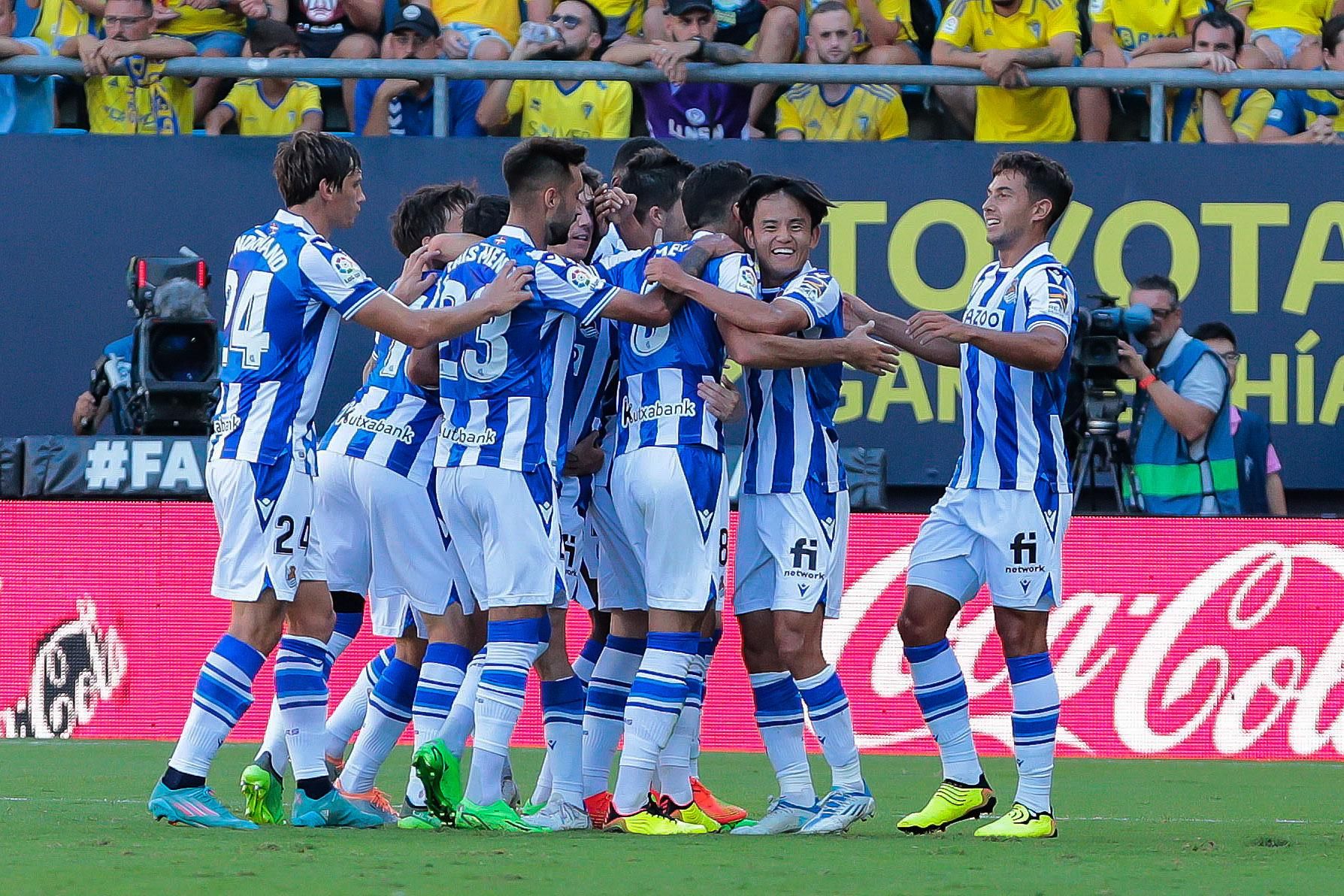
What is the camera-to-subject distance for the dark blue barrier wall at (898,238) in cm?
1072

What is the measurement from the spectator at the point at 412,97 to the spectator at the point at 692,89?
0.91 metres

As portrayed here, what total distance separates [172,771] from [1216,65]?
24.4 feet

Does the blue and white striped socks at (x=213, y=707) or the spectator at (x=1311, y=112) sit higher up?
the spectator at (x=1311, y=112)

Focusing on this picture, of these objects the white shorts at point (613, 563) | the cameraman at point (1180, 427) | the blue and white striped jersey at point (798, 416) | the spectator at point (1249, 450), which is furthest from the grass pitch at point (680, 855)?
the spectator at point (1249, 450)

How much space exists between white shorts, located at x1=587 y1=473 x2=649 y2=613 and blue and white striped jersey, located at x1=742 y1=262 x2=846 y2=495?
0.50m

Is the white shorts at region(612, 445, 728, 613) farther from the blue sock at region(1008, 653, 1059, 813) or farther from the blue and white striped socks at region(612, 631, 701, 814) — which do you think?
the blue sock at region(1008, 653, 1059, 813)

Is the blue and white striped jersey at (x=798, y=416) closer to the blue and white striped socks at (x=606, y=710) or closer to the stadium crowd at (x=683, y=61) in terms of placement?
the blue and white striped socks at (x=606, y=710)

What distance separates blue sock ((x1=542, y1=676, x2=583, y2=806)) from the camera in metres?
6.47

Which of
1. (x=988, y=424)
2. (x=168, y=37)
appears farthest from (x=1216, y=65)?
(x=168, y=37)

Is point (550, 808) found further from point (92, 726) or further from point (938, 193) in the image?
point (938, 193)

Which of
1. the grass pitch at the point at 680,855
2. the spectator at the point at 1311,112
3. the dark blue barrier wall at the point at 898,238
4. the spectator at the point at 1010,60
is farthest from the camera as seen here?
the spectator at the point at 1311,112

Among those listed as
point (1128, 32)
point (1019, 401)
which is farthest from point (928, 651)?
point (1128, 32)

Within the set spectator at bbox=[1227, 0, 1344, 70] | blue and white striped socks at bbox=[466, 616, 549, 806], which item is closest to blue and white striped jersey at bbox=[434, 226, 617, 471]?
blue and white striped socks at bbox=[466, 616, 549, 806]

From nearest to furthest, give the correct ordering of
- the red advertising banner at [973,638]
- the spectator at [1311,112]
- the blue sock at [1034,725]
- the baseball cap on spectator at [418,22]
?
the blue sock at [1034,725] < the red advertising banner at [973,638] < the spectator at [1311,112] < the baseball cap on spectator at [418,22]
